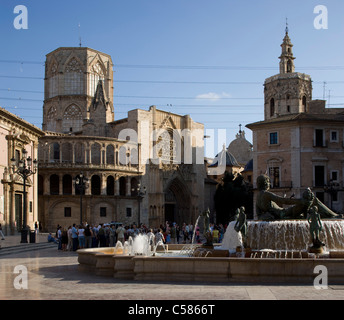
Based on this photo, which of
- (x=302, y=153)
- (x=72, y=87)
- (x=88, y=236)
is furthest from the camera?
(x=72, y=87)

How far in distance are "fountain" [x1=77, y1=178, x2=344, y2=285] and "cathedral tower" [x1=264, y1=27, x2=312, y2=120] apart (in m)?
43.2

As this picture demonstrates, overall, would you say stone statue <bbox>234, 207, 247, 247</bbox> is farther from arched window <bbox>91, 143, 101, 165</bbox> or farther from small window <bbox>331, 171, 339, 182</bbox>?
arched window <bbox>91, 143, 101, 165</bbox>

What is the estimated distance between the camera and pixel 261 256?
13430 mm

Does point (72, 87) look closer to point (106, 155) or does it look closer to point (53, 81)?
point (53, 81)

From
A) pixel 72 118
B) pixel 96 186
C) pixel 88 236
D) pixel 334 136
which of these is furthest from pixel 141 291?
pixel 72 118

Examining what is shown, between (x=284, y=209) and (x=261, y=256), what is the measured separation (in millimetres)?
2258

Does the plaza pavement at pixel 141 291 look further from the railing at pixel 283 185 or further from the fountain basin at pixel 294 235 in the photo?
the railing at pixel 283 185

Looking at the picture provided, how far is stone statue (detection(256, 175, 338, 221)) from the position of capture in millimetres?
14930

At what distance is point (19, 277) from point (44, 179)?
3659cm

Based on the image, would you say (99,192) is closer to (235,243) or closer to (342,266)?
(235,243)

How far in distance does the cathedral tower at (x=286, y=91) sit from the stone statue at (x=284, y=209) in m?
42.7

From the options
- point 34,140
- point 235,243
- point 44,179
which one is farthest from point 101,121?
point 235,243

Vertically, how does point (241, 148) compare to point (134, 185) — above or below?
above

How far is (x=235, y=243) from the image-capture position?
1523cm
